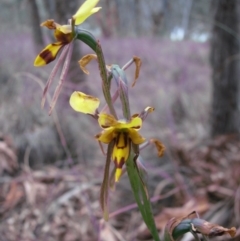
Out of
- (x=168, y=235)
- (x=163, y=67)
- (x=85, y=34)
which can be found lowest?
(x=163, y=67)

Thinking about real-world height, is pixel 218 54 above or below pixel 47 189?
above

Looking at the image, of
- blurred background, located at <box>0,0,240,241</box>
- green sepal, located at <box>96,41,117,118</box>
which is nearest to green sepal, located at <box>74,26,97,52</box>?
green sepal, located at <box>96,41,117,118</box>

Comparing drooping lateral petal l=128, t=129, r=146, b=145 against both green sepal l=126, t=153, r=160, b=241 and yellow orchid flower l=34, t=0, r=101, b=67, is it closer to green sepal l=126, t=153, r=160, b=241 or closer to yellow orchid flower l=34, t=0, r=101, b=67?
green sepal l=126, t=153, r=160, b=241

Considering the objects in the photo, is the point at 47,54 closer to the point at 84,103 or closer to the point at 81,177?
the point at 84,103

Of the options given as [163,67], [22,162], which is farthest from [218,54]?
[163,67]

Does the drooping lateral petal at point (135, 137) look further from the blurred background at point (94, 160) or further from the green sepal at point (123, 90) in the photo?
the blurred background at point (94, 160)

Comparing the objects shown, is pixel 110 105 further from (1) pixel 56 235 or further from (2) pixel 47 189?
(2) pixel 47 189
